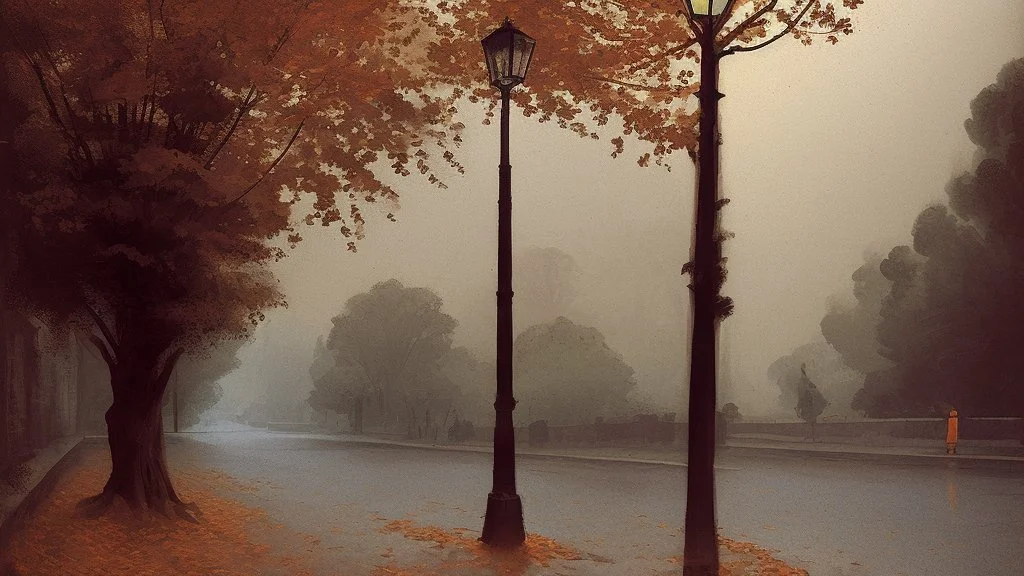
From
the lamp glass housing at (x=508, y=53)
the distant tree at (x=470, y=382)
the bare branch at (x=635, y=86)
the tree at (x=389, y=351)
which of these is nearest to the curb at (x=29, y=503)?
the lamp glass housing at (x=508, y=53)

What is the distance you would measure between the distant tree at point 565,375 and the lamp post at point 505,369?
149ft

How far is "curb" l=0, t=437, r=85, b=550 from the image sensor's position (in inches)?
379

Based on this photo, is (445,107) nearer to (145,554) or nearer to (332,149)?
(332,149)

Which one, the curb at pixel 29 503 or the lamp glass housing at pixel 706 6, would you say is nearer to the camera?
the lamp glass housing at pixel 706 6

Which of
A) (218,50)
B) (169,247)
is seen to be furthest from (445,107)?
(169,247)

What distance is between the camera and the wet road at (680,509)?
10555 millimetres

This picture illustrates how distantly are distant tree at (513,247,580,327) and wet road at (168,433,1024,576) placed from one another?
33.0 meters

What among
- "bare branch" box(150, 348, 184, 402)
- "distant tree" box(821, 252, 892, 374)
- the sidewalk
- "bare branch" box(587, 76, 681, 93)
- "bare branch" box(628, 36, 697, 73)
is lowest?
the sidewalk

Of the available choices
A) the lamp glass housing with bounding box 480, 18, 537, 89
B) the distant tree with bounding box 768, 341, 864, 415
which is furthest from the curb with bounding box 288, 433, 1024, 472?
the distant tree with bounding box 768, 341, 864, 415

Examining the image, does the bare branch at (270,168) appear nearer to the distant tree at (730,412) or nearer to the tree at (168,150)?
the tree at (168,150)

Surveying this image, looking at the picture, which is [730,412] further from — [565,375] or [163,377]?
[163,377]

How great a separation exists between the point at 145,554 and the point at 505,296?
5.30 meters

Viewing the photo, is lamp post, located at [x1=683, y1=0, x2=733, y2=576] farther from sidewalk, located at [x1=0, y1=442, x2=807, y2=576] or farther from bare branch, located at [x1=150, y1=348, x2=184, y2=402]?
bare branch, located at [x1=150, y1=348, x2=184, y2=402]

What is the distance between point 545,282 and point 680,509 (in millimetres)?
44572
